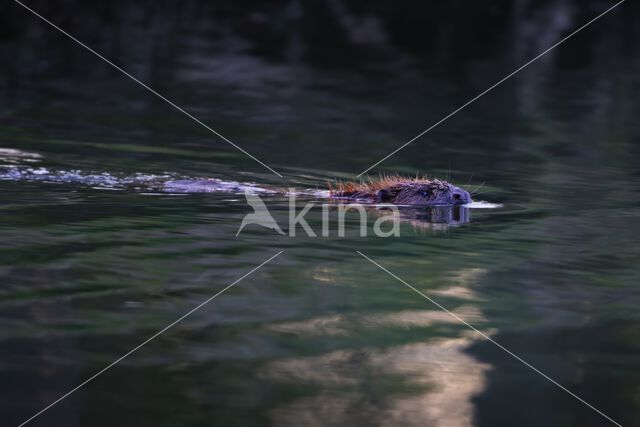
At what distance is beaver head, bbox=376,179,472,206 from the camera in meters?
11.4

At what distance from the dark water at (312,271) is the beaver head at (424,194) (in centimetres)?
47

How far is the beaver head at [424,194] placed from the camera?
11.4 m

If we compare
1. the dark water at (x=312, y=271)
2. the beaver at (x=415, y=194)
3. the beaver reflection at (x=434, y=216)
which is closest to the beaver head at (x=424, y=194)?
the beaver at (x=415, y=194)

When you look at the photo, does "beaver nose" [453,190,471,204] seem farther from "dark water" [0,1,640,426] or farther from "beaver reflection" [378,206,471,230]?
"dark water" [0,1,640,426]

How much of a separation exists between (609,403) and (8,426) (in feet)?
9.65

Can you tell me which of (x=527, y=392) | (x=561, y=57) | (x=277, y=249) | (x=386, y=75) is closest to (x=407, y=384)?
(x=527, y=392)

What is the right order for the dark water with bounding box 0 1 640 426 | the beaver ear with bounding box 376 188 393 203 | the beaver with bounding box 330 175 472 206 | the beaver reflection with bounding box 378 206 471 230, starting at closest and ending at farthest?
1. the dark water with bounding box 0 1 640 426
2. the beaver reflection with bounding box 378 206 471 230
3. the beaver with bounding box 330 175 472 206
4. the beaver ear with bounding box 376 188 393 203

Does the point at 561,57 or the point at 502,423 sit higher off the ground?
the point at 561,57

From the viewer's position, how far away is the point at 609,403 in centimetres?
539

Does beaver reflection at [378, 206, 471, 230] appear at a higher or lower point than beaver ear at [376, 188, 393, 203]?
lower

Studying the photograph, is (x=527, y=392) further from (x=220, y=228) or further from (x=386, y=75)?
(x=386, y=75)

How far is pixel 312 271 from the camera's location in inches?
321

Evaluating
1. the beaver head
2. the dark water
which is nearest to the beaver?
the beaver head

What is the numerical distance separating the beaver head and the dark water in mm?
467
